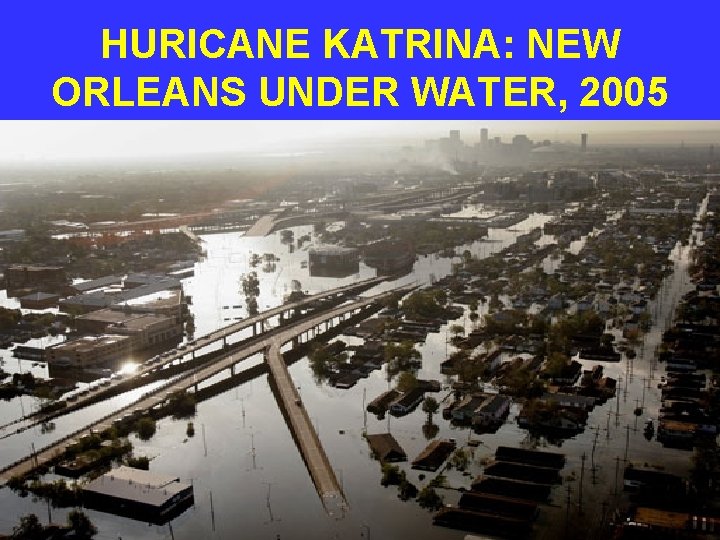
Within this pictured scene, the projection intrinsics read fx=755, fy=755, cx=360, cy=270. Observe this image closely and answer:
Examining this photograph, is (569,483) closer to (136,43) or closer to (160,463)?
(160,463)

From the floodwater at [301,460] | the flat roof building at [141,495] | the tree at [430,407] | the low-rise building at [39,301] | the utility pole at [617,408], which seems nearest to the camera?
the floodwater at [301,460]

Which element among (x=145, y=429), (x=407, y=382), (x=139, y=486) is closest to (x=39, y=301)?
(x=145, y=429)

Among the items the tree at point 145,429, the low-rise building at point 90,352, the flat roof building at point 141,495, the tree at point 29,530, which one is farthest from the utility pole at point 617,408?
the low-rise building at point 90,352

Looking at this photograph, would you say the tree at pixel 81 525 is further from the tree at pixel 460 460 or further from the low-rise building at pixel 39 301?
the low-rise building at pixel 39 301

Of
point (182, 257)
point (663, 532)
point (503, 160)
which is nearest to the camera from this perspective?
point (663, 532)

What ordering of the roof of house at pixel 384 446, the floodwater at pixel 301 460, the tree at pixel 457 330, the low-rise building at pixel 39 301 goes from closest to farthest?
the floodwater at pixel 301 460 → the roof of house at pixel 384 446 → the tree at pixel 457 330 → the low-rise building at pixel 39 301

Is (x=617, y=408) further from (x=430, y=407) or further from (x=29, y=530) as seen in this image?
(x=29, y=530)

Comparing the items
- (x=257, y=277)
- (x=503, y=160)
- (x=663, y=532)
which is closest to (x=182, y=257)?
(x=257, y=277)
